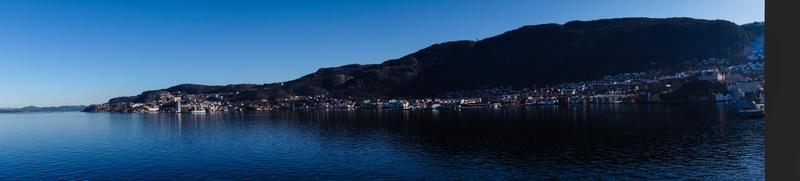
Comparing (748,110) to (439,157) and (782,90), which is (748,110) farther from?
(782,90)

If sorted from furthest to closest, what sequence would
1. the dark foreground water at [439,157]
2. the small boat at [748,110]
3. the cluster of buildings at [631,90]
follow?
the cluster of buildings at [631,90], the small boat at [748,110], the dark foreground water at [439,157]

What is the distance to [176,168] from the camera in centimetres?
3900

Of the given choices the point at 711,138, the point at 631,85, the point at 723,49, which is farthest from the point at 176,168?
the point at 723,49

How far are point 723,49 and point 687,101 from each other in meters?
68.5

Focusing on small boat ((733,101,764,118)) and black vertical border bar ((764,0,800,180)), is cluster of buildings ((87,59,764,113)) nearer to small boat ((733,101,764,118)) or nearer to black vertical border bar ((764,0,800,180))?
small boat ((733,101,764,118))

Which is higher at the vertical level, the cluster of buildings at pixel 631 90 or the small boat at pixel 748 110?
the cluster of buildings at pixel 631 90

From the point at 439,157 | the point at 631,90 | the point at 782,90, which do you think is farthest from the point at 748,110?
the point at 631,90

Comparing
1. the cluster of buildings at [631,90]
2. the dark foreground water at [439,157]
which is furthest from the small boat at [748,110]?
the cluster of buildings at [631,90]

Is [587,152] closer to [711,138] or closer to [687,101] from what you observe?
[711,138]

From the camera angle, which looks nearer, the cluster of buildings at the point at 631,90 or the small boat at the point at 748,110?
the small boat at the point at 748,110

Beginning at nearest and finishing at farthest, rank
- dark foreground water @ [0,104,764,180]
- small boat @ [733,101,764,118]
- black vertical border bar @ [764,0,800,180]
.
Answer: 1. black vertical border bar @ [764,0,800,180]
2. dark foreground water @ [0,104,764,180]
3. small boat @ [733,101,764,118]

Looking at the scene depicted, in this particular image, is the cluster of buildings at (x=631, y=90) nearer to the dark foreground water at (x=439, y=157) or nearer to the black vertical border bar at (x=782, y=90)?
the dark foreground water at (x=439, y=157)

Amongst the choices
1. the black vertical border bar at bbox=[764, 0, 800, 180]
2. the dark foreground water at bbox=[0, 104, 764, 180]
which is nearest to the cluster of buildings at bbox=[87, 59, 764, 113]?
the dark foreground water at bbox=[0, 104, 764, 180]

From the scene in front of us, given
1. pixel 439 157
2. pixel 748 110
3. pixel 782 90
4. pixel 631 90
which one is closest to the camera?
pixel 782 90
